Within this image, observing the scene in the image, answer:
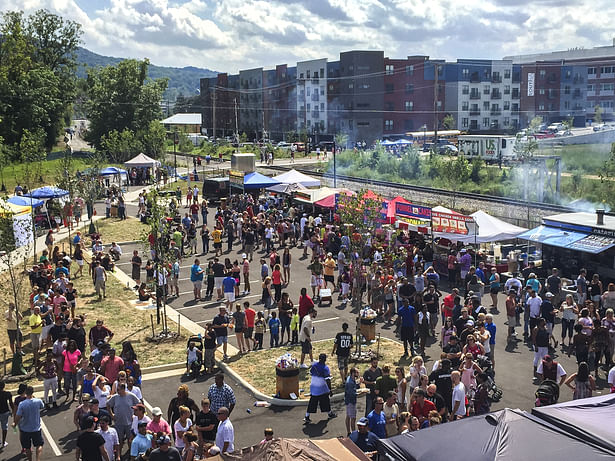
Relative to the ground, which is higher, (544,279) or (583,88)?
(583,88)

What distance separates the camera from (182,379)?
52.5 ft

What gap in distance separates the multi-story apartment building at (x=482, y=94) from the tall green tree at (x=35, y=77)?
2412 inches

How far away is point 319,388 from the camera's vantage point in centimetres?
1314

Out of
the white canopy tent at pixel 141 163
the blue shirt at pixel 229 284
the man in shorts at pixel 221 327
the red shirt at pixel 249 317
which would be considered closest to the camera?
the man in shorts at pixel 221 327

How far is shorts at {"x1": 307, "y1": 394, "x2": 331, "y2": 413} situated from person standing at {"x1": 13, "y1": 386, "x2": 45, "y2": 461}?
5046 mm

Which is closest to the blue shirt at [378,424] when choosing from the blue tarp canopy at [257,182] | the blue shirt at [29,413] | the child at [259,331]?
the blue shirt at [29,413]

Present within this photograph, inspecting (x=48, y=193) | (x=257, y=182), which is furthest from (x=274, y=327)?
(x=48, y=193)

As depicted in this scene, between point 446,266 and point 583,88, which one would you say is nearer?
point 446,266

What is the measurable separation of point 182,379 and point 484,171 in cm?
5128

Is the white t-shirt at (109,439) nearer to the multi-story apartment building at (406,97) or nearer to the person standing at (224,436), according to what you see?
the person standing at (224,436)

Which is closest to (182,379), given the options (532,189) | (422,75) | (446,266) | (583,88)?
(446,266)

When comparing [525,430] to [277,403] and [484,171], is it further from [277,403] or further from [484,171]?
[484,171]

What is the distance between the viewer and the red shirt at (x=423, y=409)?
455 inches

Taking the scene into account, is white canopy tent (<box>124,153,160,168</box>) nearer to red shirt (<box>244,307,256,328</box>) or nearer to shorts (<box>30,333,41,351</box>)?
shorts (<box>30,333,41,351</box>)
